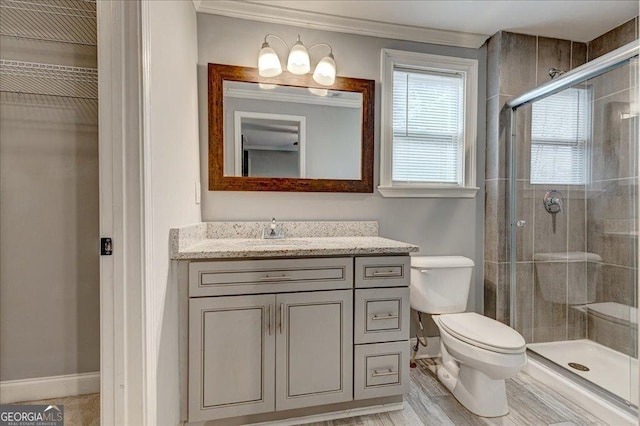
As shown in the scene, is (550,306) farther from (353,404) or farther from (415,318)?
(353,404)

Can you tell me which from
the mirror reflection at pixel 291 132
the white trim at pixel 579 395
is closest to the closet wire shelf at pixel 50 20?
the mirror reflection at pixel 291 132

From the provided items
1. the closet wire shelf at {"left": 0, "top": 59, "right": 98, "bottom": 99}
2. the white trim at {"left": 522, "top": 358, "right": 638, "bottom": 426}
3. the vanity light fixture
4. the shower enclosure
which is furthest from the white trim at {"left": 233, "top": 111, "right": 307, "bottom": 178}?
the white trim at {"left": 522, "top": 358, "right": 638, "bottom": 426}

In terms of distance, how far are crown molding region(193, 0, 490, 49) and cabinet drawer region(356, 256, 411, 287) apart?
61.3 inches

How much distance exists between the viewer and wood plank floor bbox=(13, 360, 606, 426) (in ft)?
5.11

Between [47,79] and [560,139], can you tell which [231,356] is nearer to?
[47,79]

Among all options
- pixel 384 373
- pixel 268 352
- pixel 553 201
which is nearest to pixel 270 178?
pixel 268 352

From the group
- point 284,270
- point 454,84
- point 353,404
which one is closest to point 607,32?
point 454,84

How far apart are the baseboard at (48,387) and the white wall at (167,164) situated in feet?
2.44

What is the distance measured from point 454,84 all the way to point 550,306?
5.74ft

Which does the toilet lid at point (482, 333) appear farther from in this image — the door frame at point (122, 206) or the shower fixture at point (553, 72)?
the shower fixture at point (553, 72)

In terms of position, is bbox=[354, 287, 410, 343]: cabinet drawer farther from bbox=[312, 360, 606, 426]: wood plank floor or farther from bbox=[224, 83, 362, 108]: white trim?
bbox=[224, 83, 362, 108]: white trim

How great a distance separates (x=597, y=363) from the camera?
6.38ft

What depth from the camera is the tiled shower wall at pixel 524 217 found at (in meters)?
2.14

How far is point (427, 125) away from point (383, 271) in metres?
1.20
